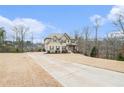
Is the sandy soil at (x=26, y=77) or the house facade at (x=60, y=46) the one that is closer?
the sandy soil at (x=26, y=77)

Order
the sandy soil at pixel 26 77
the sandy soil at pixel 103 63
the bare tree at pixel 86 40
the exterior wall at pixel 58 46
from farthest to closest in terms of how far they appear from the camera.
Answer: the exterior wall at pixel 58 46, the bare tree at pixel 86 40, the sandy soil at pixel 103 63, the sandy soil at pixel 26 77

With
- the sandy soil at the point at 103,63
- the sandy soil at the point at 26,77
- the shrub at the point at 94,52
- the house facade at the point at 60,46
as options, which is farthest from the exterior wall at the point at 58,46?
the sandy soil at the point at 26,77

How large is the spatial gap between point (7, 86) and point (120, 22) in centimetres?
2051

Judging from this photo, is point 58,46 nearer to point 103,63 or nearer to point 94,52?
point 94,52

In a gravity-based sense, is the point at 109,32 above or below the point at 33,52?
above

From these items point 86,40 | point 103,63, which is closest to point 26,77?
point 103,63

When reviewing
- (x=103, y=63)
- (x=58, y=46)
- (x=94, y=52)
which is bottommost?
(x=103, y=63)

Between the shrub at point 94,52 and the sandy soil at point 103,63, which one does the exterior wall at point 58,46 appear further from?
the sandy soil at point 103,63

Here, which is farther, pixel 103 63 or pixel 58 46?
pixel 58 46

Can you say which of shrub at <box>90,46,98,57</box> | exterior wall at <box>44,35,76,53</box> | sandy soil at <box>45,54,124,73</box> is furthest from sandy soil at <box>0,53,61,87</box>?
exterior wall at <box>44,35,76,53</box>
